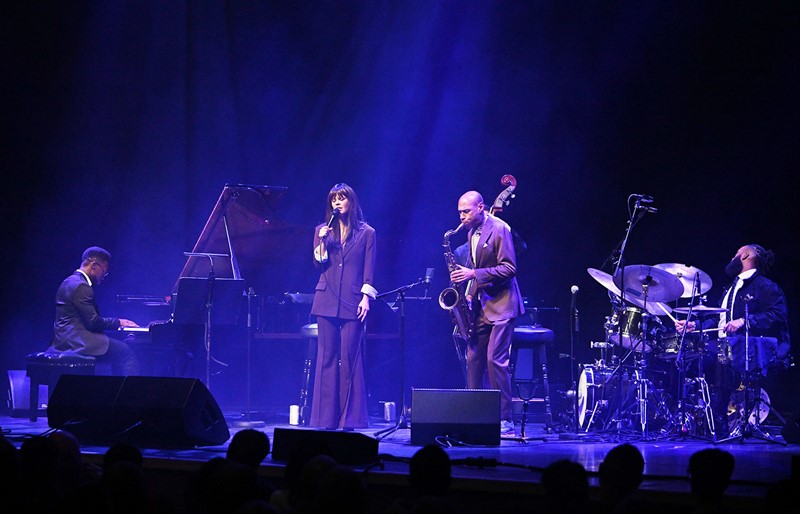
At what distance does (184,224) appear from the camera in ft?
37.6

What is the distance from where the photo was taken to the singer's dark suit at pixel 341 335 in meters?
7.78

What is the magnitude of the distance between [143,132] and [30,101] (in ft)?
4.22

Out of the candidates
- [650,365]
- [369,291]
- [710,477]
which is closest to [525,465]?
[710,477]

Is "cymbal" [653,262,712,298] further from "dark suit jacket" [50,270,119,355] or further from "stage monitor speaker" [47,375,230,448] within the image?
"dark suit jacket" [50,270,119,355]

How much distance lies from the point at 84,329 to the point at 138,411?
137 inches

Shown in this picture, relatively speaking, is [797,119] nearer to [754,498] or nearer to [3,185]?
[754,498]

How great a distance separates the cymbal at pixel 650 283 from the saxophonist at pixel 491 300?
1.20 m

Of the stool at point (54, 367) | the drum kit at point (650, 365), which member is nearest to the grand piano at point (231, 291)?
the stool at point (54, 367)

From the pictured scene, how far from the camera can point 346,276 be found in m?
7.82

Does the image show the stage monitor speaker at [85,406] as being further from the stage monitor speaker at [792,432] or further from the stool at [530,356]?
the stage monitor speaker at [792,432]

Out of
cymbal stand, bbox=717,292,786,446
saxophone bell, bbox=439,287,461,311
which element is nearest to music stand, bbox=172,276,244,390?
saxophone bell, bbox=439,287,461,311

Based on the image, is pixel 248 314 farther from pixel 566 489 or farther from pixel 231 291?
pixel 566 489

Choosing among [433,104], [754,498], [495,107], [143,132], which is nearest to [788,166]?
[495,107]

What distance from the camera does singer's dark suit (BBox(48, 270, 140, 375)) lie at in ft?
29.6
